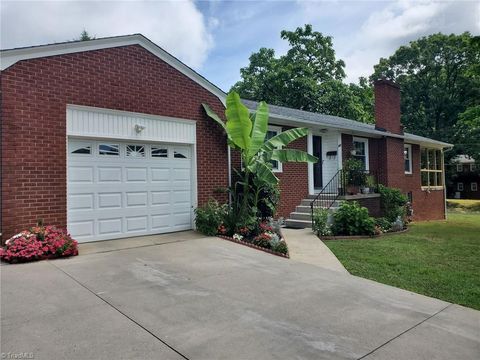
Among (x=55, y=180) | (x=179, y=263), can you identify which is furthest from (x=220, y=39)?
(x=179, y=263)

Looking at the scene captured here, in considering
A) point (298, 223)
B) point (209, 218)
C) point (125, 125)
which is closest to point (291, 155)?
point (209, 218)

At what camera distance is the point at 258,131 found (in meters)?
9.03

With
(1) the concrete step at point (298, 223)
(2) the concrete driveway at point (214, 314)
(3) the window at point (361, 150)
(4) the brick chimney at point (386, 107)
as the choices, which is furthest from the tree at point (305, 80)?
(2) the concrete driveway at point (214, 314)

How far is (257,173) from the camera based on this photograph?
877cm

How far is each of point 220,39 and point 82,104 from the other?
5214 mm

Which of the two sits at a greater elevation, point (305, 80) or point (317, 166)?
point (305, 80)

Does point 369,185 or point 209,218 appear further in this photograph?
point 369,185

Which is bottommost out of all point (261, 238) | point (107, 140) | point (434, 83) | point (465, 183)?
point (261, 238)

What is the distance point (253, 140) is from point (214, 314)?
5487 millimetres

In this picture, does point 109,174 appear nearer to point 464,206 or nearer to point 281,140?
point 281,140

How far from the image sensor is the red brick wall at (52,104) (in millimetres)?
6617

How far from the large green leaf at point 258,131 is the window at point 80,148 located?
3.76 meters

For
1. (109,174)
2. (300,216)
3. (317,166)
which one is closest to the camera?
(109,174)

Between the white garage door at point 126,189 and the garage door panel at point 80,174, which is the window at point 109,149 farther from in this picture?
the garage door panel at point 80,174
